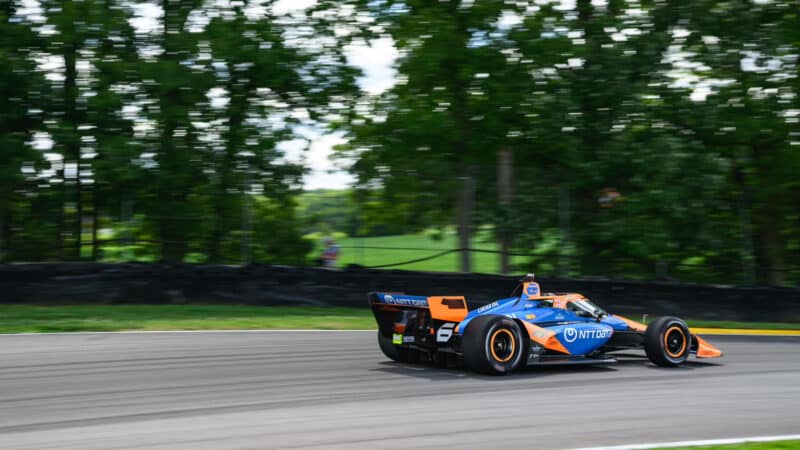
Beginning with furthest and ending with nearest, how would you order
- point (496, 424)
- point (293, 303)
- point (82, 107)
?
1. point (82, 107)
2. point (293, 303)
3. point (496, 424)

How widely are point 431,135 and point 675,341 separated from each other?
31.8ft

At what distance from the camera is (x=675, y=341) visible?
11141 mm

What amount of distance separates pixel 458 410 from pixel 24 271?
413 inches

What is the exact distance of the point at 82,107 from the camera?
18172 mm

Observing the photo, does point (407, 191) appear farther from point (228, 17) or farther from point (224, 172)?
point (228, 17)

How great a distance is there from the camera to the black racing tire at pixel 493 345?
9773mm

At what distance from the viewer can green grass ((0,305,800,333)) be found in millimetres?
13812

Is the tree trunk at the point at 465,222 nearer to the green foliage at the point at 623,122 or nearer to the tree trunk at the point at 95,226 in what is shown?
the green foliage at the point at 623,122

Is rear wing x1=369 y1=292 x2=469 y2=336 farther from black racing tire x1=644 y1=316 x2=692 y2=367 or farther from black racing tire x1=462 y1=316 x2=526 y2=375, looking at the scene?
black racing tire x1=644 y1=316 x2=692 y2=367

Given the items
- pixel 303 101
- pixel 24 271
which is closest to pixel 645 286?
pixel 303 101

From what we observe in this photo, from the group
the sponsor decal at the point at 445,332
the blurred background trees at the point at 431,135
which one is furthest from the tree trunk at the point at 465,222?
the sponsor decal at the point at 445,332

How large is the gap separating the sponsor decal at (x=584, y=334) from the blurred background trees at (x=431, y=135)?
693 centimetres

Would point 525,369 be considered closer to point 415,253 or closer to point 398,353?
point 398,353

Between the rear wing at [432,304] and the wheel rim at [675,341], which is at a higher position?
the rear wing at [432,304]
